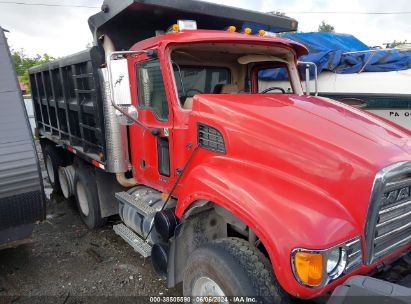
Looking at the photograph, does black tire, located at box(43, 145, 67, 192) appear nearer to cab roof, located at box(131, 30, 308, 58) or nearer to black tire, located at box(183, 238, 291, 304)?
cab roof, located at box(131, 30, 308, 58)

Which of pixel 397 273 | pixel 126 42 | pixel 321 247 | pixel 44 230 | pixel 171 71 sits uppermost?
pixel 126 42

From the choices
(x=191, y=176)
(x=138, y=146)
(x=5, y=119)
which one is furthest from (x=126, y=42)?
(x=191, y=176)

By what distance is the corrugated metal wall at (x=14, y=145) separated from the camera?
3.19 metres

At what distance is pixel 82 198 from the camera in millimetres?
5113

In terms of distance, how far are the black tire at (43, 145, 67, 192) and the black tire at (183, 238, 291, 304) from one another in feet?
15.2

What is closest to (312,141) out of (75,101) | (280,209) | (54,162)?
(280,209)

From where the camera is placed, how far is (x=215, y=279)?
87.0 inches

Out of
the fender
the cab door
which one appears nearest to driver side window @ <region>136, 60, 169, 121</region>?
the cab door

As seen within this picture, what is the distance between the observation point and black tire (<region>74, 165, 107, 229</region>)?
4712mm

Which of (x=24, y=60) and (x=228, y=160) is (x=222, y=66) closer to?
(x=228, y=160)

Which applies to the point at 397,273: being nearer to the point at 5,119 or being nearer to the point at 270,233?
the point at 270,233

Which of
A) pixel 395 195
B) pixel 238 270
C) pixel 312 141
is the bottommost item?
pixel 238 270

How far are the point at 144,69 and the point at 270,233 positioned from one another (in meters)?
2.22

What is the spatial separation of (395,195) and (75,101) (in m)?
4.17
